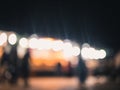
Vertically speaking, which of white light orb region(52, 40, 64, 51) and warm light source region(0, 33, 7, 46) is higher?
warm light source region(0, 33, 7, 46)

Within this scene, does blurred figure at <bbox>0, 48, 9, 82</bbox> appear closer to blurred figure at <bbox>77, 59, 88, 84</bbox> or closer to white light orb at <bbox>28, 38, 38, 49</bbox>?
blurred figure at <bbox>77, 59, 88, 84</bbox>

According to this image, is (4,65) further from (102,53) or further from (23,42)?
(102,53)

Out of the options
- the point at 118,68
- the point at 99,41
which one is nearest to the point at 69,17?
the point at 99,41

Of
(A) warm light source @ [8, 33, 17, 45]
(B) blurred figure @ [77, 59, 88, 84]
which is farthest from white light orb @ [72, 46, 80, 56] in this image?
(A) warm light source @ [8, 33, 17, 45]

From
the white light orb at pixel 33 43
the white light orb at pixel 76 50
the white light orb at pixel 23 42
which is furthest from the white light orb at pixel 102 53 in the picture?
the white light orb at pixel 23 42

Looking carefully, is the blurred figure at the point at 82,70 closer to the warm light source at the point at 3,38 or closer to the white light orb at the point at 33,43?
the warm light source at the point at 3,38

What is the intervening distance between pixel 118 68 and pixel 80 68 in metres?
3.40

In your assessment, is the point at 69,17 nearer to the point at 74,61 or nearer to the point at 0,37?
the point at 0,37

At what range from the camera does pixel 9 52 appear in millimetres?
22984

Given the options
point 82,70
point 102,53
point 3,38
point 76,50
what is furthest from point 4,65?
point 102,53

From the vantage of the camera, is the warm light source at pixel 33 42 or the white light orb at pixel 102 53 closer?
the warm light source at pixel 33 42

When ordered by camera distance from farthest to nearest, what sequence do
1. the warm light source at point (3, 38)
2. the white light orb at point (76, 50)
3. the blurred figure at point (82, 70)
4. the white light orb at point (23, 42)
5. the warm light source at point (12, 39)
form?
the white light orb at point (76, 50)
the white light orb at point (23, 42)
the warm light source at point (3, 38)
the warm light source at point (12, 39)
the blurred figure at point (82, 70)

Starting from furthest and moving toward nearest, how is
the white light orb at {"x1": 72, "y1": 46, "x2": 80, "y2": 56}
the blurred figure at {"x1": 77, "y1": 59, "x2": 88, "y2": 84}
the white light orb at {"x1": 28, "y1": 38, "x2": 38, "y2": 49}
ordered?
the white light orb at {"x1": 72, "y1": 46, "x2": 80, "y2": 56}, the white light orb at {"x1": 28, "y1": 38, "x2": 38, "y2": 49}, the blurred figure at {"x1": 77, "y1": 59, "x2": 88, "y2": 84}

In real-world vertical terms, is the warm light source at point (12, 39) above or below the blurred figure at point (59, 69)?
above
